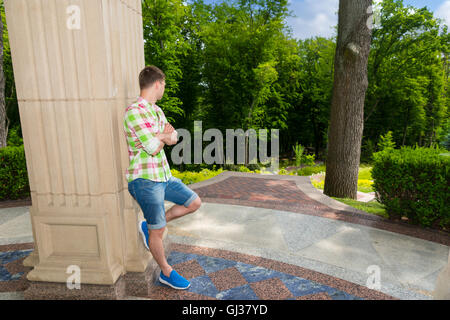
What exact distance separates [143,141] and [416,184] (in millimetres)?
4313

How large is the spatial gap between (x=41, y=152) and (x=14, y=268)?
1.67 metres

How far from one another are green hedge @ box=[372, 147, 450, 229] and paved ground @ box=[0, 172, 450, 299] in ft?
0.85

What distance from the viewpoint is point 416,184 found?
4523mm

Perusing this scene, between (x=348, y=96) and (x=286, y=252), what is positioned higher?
(x=348, y=96)

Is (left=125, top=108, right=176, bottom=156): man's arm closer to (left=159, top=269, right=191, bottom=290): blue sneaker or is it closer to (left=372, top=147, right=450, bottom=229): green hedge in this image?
(left=159, top=269, right=191, bottom=290): blue sneaker

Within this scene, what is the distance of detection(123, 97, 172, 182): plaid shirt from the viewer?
240 centimetres

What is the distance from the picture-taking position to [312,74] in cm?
2681

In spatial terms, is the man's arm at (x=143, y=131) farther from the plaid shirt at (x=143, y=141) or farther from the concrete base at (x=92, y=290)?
the concrete base at (x=92, y=290)

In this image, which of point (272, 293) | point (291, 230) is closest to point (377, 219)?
point (291, 230)

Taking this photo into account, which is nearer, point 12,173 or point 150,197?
point 150,197

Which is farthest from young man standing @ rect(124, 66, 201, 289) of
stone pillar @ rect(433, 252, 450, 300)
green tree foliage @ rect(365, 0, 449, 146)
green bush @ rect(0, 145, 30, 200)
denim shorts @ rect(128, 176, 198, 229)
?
green tree foliage @ rect(365, 0, 449, 146)

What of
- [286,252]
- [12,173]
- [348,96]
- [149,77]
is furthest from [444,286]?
[12,173]

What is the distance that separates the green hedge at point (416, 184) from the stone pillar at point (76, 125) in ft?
13.8

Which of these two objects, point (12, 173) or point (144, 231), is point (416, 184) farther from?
point (12, 173)
